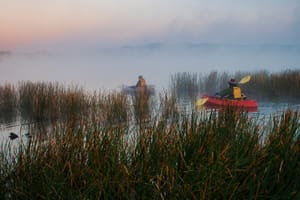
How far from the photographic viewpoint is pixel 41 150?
9.89 ft

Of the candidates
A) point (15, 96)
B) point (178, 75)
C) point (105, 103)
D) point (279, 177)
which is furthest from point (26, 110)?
point (279, 177)

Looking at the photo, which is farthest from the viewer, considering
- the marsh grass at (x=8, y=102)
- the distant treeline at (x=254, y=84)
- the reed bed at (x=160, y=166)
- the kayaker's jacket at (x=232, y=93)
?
the distant treeline at (x=254, y=84)

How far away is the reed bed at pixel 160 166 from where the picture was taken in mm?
2551

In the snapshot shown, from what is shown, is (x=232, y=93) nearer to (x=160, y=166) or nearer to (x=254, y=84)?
(x=254, y=84)

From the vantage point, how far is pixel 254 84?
1216cm

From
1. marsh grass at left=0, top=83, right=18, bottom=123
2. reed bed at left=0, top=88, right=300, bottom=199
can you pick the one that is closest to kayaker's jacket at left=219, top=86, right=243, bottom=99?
marsh grass at left=0, top=83, right=18, bottom=123

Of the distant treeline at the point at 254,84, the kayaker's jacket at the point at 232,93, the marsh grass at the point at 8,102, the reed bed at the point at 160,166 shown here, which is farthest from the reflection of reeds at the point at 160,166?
the distant treeline at the point at 254,84

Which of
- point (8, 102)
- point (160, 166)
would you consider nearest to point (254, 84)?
point (8, 102)

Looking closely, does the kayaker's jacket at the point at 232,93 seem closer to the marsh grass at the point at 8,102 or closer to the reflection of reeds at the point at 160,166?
the marsh grass at the point at 8,102

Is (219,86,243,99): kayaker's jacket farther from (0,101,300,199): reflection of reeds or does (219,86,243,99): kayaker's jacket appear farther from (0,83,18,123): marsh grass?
(0,101,300,199): reflection of reeds

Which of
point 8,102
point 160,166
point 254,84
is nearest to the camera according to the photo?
point 160,166

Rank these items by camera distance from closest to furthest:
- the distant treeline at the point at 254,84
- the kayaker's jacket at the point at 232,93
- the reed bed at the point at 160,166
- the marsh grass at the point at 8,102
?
the reed bed at the point at 160,166 → the marsh grass at the point at 8,102 → the kayaker's jacket at the point at 232,93 → the distant treeline at the point at 254,84

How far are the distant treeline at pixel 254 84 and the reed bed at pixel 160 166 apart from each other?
7.35m

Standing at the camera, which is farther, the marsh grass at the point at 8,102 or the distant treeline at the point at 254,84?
the distant treeline at the point at 254,84
